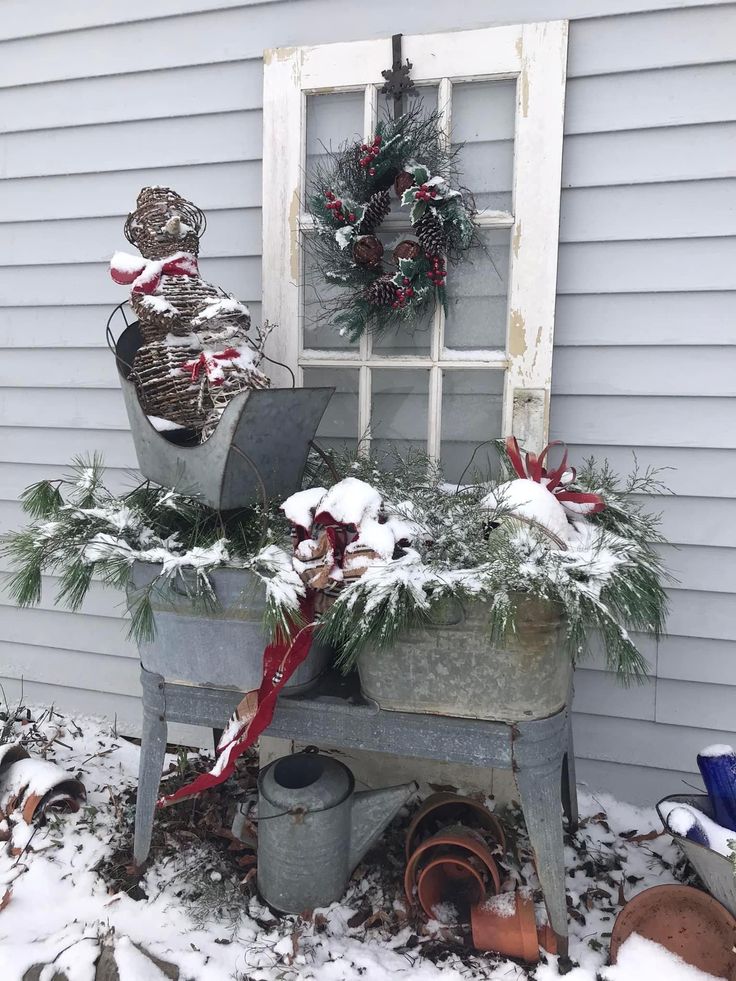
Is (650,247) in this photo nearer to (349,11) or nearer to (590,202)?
(590,202)

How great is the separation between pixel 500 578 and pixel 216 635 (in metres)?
0.68

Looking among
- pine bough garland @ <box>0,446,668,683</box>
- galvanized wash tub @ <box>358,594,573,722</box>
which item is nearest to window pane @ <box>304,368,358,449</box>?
pine bough garland @ <box>0,446,668,683</box>

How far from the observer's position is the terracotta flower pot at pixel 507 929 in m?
1.63

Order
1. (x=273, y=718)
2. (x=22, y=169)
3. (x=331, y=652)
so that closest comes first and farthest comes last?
(x=273, y=718), (x=331, y=652), (x=22, y=169)

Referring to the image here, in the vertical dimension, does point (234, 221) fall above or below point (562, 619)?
above

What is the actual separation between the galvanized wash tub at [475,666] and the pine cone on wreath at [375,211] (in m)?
1.16

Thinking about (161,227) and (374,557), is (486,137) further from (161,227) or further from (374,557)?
(374,557)

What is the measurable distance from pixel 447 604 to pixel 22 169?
2.31m

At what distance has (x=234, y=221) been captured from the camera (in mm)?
2369

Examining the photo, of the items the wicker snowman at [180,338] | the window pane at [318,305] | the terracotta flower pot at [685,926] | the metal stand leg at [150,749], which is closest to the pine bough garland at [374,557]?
the metal stand leg at [150,749]

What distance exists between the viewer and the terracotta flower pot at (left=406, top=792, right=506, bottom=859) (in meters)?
1.86

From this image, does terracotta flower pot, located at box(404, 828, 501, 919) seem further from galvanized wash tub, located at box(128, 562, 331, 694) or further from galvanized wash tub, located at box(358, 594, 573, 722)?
galvanized wash tub, located at box(128, 562, 331, 694)

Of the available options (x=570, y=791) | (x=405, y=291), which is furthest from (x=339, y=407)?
(x=570, y=791)

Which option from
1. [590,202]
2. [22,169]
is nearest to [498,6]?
[590,202]
